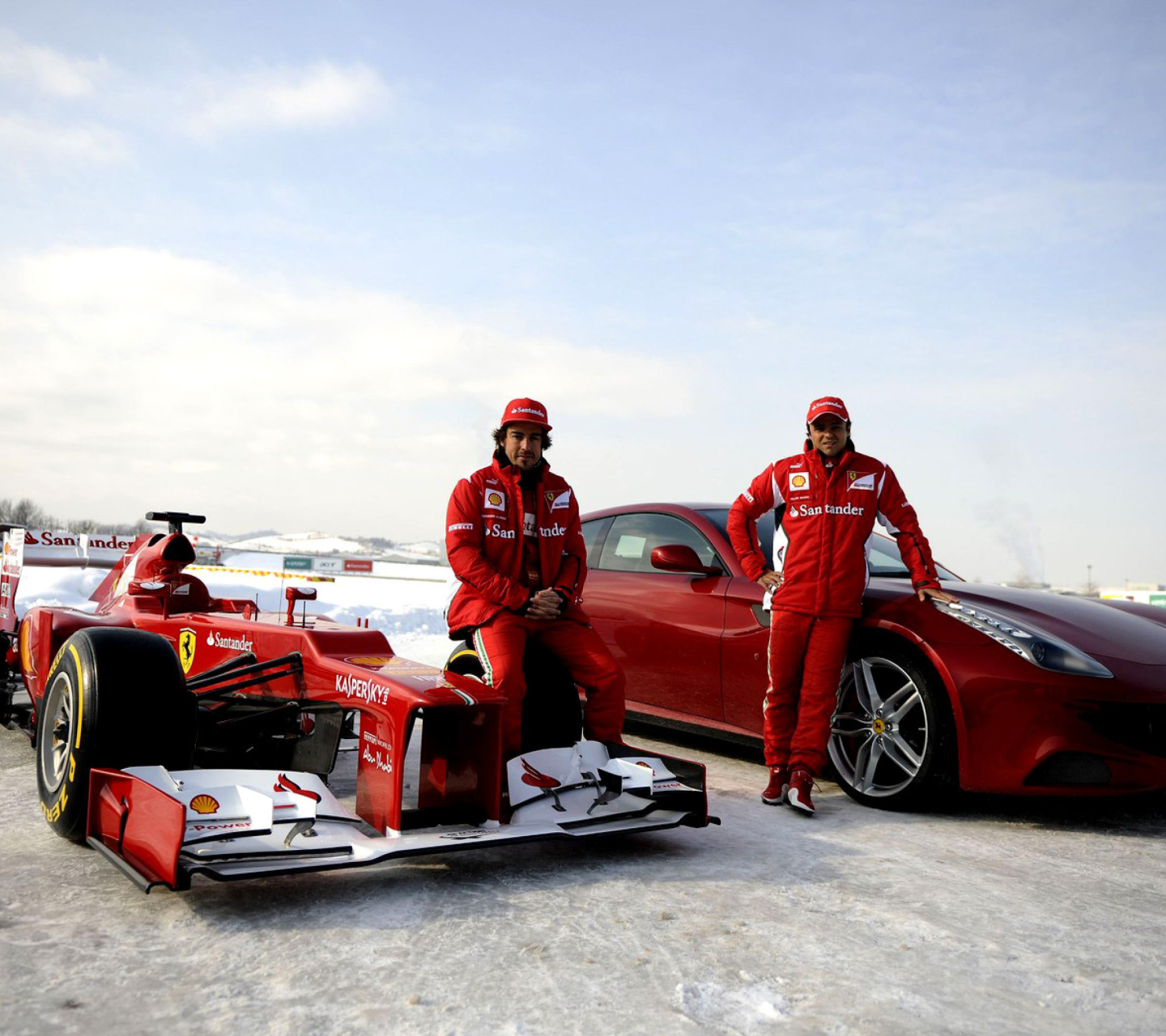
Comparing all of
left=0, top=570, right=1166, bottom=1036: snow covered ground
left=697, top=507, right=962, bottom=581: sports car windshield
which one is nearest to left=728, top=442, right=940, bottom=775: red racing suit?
left=697, top=507, right=962, bottom=581: sports car windshield

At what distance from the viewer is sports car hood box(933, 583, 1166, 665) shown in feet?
15.1

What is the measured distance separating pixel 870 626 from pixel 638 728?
7.63ft

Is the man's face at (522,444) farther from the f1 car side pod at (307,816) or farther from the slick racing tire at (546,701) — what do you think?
the f1 car side pod at (307,816)

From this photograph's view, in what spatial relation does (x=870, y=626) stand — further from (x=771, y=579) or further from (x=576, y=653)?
(x=576, y=653)

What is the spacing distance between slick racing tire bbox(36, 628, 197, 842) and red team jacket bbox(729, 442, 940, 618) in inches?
108

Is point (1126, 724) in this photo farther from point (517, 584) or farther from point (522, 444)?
point (522, 444)

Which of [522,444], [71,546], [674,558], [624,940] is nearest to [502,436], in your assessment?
[522,444]

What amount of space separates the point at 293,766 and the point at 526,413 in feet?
5.90

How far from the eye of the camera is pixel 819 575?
4.95 metres

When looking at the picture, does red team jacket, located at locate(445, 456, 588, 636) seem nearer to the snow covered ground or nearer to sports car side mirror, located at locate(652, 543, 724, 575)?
sports car side mirror, located at locate(652, 543, 724, 575)

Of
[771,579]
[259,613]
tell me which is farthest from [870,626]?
[259,613]

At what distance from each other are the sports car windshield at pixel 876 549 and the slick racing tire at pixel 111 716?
121 inches

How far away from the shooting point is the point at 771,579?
Result: 517cm

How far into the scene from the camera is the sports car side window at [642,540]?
6.12 meters
